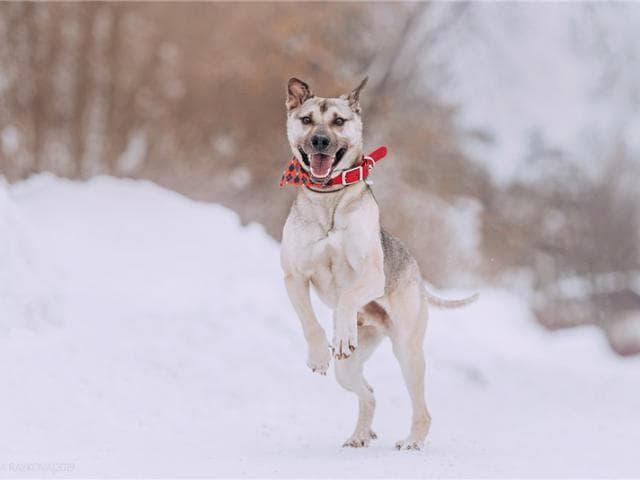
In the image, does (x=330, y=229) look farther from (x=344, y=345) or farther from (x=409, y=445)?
(x=409, y=445)

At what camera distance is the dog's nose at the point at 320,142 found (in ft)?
20.6

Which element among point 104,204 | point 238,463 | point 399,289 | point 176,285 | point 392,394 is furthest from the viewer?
point 104,204

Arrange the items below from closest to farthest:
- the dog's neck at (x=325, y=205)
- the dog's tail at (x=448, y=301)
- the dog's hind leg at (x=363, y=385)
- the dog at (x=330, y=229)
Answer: the dog at (x=330, y=229) → the dog's neck at (x=325, y=205) → the dog's hind leg at (x=363, y=385) → the dog's tail at (x=448, y=301)

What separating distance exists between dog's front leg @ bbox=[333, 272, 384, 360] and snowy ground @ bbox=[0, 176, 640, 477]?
2.75ft

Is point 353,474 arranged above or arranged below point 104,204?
below

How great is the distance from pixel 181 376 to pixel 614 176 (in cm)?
1189

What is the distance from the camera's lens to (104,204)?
48.3 ft

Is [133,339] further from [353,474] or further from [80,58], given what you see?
[80,58]

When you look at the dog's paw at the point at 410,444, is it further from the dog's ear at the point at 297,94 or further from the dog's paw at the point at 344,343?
the dog's ear at the point at 297,94

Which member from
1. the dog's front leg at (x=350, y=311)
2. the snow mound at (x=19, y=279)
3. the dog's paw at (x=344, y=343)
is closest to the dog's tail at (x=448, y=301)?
the dog's front leg at (x=350, y=311)

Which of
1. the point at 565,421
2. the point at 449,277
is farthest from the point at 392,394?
the point at 449,277

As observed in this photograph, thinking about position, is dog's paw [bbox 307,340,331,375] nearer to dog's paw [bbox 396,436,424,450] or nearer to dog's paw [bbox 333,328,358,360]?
dog's paw [bbox 333,328,358,360]

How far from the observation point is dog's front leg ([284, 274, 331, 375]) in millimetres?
6699

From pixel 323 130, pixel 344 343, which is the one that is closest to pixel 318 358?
pixel 344 343
